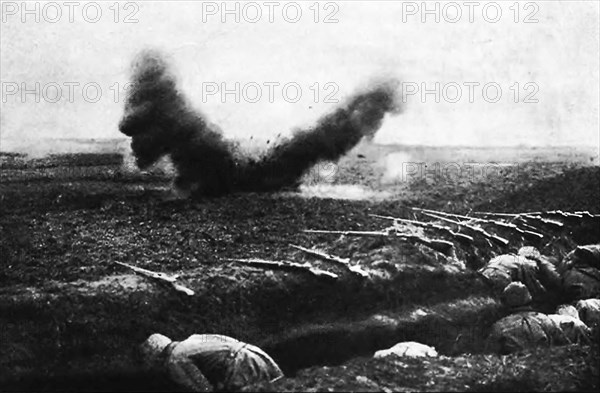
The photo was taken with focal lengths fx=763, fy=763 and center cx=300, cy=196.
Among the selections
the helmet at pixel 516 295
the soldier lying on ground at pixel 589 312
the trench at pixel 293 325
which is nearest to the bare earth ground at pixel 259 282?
the trench at pixel 293 325

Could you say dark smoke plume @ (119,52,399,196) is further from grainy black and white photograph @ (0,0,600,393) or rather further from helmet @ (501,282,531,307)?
helmet @ (501,282,531,307)

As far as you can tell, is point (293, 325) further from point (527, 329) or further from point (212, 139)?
point (527, 329)

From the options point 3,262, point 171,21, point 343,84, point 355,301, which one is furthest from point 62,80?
point 355,301

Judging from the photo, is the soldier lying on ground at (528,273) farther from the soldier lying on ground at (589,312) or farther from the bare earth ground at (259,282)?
the soldier lying on ground at (589,312)

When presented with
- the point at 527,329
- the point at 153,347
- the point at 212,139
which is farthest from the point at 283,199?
the point at 527,329

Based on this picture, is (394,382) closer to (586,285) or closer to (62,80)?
(586,285)

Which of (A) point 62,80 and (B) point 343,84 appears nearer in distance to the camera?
(A) point 62,80
